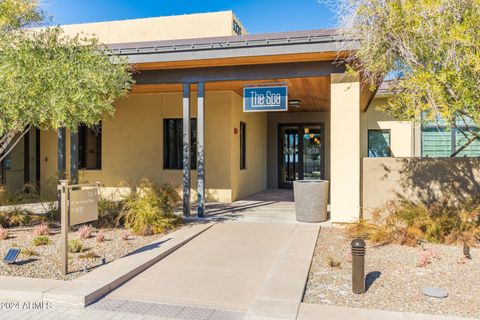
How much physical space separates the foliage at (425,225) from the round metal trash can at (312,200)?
3.36 feet

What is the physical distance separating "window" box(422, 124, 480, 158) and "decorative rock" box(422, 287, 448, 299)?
28.3 feet

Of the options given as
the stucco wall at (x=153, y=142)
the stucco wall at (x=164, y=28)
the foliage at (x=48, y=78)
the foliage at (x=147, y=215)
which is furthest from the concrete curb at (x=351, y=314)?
the stucco wall at (x=164, y=28)

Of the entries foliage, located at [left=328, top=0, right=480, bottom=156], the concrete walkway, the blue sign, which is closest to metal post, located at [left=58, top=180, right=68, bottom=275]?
the concrete walkway

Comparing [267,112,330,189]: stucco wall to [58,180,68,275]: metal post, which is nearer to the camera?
[58,180,68,275]: metal post

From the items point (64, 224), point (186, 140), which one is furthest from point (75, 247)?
Result: point (186, 140)

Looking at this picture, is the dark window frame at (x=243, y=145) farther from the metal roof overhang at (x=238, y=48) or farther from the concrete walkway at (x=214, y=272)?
the concrete walkway at (x=214, y=272)

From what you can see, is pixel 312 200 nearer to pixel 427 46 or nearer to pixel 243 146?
pixel 427 46

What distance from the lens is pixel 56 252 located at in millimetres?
5512

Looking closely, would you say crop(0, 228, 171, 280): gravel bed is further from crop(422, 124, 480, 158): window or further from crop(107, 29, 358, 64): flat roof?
crop(422, 124, 480, 158): window

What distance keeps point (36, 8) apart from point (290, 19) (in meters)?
5.18

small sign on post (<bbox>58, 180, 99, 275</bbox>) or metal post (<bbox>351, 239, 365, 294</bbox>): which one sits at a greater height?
small sign on post (<bbox>58, 180, 99, 275</bbox>)

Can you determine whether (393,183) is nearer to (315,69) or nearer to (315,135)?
(315,69)

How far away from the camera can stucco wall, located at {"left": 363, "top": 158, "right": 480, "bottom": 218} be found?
7.08 metres

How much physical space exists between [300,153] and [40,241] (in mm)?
10427
